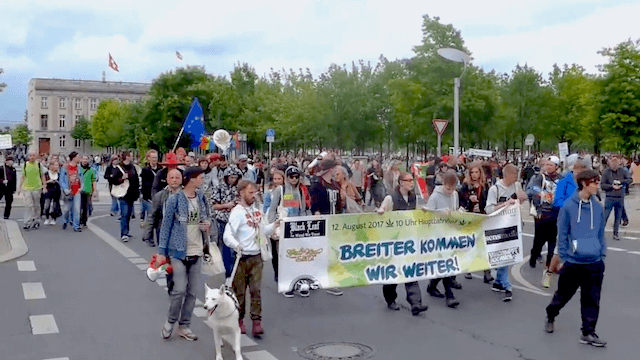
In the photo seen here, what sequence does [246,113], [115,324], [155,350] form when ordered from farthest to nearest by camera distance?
1. [246,113]
2. [115,324]
3. [155,350]

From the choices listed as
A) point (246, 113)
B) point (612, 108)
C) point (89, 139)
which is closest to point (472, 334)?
point (612, 108)

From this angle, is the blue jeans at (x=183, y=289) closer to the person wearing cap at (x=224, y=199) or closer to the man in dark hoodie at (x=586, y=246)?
Result: the person wearing cap at (x=224, y=199)

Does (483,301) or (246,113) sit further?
(246,113)

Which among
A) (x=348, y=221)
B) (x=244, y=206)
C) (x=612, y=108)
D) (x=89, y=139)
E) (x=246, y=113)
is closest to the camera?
(x=244, y=206)

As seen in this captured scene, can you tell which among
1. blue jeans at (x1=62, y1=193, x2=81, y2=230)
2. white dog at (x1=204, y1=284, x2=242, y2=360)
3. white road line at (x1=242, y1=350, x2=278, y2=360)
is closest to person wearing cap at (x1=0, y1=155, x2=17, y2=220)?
blue jeans at (x1=62, y1=193, x2=81, y2=230)

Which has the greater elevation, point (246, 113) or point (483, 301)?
point (246, 113)

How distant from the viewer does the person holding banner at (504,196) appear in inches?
370

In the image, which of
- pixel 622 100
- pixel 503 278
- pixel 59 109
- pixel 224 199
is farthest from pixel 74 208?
pixel 59 109

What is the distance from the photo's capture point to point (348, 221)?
8469mm

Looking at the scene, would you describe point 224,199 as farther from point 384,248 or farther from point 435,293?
point 435,293

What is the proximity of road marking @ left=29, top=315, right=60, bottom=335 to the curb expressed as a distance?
4.28 m

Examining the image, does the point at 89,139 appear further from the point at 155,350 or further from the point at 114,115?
the point at 155,350

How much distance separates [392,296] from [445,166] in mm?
8985

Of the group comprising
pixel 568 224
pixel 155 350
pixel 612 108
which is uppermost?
pixel 612 108
